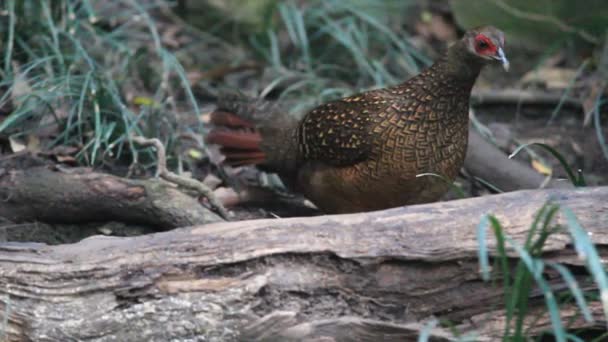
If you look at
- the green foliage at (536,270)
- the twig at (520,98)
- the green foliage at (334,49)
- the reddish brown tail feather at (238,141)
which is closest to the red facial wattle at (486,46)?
the green foliage at (536,270)

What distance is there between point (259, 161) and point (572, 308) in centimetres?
222

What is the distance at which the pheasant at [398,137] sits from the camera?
413 centimetres

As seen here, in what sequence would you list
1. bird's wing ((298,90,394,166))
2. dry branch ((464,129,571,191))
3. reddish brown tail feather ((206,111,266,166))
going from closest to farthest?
bird's wing ((298,90,394,166))
dry branch ((464,129,571,191))
reddish brown tail feather ((206,111,266,166))

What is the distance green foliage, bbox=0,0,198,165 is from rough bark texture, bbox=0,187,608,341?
1.51 meters

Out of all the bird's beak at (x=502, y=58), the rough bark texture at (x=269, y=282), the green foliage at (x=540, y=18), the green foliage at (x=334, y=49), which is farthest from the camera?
the green foliage at (x=540, y=18)

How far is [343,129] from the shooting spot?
4359mm

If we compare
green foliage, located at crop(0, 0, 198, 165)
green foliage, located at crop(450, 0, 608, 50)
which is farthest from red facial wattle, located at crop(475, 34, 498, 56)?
green foliage, located at crop(450, 0, 608, 50)

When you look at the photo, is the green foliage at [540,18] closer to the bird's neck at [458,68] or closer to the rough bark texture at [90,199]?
the bird's neck at [458,68]

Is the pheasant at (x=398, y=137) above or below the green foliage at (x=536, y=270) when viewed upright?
below

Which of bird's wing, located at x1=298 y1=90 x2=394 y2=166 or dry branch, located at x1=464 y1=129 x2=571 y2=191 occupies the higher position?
bird's wing, located at x1=298 y1=90 x2=394 y2=166

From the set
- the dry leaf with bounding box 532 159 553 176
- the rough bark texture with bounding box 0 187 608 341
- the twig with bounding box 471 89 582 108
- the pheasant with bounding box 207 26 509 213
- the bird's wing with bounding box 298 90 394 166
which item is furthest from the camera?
the twig with bounding box 471 89 582 108

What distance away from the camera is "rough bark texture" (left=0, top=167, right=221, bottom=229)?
4.21 metres

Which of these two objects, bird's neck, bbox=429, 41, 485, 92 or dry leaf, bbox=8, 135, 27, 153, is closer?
bird's neck, bbox=429, 41, 485, 92

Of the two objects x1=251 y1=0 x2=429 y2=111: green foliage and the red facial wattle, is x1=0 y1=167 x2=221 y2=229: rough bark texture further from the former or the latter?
x1=251 y1=0 x2=429 y2=111: green foliage
